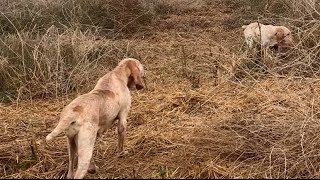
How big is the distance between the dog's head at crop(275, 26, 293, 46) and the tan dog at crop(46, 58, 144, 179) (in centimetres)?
275

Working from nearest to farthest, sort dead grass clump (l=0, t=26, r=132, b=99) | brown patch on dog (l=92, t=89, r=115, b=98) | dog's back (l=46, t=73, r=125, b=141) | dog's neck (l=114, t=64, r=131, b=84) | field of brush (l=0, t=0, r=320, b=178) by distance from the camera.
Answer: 1. dog's back (l=46, t=73, r=125, b=141)
2. brown patch on dog (l=92, t=89, r=115, b=98)
3. field of brush (l=0, t=0, r=320, b=178)
4. dog's neck (l=114, t=64, r=131, b=84)
5. dead grass clump (l=0, t=26, r=132, b=99)

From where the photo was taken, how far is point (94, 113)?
3783 millimetres

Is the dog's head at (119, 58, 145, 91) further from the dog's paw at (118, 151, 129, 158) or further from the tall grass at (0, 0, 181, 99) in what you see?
the tall grass at (0, 0, 181, 99)

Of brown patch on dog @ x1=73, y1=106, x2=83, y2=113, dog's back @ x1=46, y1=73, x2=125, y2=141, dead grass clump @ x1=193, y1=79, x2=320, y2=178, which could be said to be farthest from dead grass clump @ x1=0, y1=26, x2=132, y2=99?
brown patch on dog @ x1=73, y1=106, x2=83, y2=113

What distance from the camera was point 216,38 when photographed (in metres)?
9.20

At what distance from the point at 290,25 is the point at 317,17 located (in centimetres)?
43

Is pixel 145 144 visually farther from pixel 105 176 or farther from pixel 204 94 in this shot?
pixel 204 94

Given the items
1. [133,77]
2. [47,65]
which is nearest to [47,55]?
[47,65]

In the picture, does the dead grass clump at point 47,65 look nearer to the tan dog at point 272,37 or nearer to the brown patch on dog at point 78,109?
the tan dog at point 272,37

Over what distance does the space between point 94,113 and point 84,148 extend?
0.34 m

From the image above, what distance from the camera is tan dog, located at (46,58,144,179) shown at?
3.54 meters

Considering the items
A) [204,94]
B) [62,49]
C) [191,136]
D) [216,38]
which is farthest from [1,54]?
[216,38]

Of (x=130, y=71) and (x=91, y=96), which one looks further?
(x=130, y=71)

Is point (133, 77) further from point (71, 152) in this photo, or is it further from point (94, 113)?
point (71, 152)
